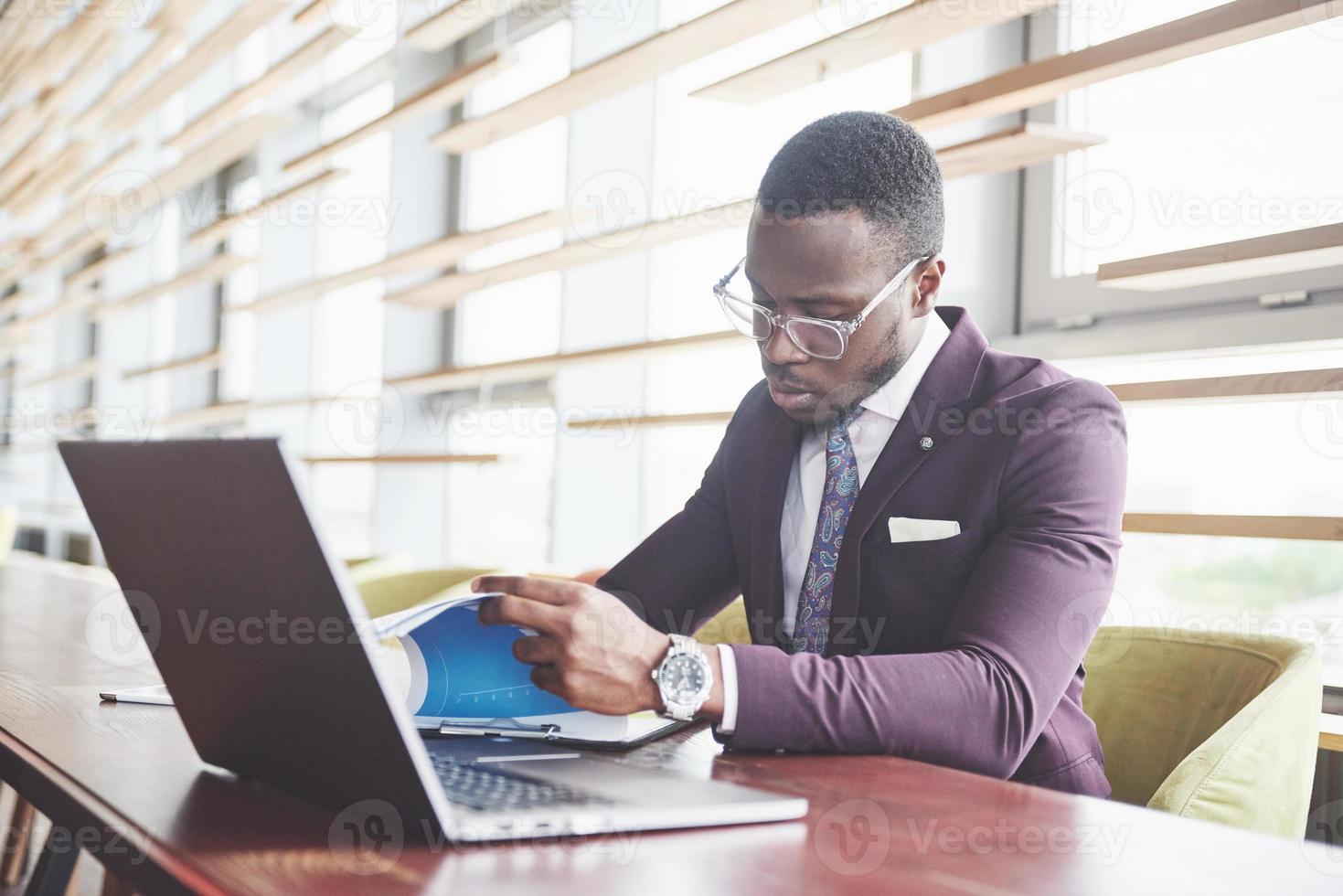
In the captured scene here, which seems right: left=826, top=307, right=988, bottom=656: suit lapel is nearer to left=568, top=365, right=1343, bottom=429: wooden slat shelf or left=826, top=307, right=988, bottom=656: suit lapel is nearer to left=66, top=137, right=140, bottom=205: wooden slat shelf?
left=568, top=365, right=1343, bottom=429: wooden slat shelf

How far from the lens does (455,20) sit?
2.85m

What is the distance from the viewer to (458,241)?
304 cm

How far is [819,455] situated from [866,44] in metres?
0.78

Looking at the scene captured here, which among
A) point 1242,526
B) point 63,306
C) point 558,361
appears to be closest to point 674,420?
point 558,361

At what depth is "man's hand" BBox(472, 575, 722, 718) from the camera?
95 cm

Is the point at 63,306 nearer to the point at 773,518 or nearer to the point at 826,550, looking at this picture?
the point at 773,518

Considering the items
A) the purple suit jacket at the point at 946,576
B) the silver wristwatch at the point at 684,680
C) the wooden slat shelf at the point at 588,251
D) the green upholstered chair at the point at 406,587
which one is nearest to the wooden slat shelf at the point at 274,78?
the wooden slat shelf at the point at 588,251

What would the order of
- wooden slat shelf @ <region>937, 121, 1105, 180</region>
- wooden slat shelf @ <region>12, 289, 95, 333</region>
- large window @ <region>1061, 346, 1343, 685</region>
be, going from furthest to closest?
wooden slat shelf @ <region>12, 289, 95, 333</region>, large window @ <region>1061, 346, 1343, 685</region>, wooden slat shelf @ <region>937, 121, 1105, 180</region>

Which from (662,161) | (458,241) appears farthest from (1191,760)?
(662,161)

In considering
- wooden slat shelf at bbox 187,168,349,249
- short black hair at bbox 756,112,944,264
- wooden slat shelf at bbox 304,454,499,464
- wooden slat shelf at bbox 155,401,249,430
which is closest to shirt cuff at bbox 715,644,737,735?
short black hair at bbox 756,112,944,264

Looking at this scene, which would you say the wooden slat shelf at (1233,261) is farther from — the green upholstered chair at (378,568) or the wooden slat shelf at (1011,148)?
the green upholstered chair at (378,568)

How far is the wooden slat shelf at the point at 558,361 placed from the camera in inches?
94.7

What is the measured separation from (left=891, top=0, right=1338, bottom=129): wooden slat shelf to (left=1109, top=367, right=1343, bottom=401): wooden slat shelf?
1.39 ft

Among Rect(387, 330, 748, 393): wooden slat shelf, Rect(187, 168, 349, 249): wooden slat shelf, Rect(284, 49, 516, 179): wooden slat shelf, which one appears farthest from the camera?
Rect(187, 168, 349, 249): wooden slat shelf
